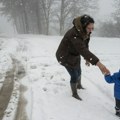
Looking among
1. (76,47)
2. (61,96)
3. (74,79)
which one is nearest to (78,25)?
(76,47)

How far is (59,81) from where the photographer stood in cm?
796

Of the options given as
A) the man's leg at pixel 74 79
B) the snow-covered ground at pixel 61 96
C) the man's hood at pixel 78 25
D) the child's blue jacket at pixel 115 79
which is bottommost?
the snow-covered ground at pixel 61 96

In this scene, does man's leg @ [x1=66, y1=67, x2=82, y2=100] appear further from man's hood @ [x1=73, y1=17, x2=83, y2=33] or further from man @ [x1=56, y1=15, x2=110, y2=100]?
man's hood @ [x1=73, y1=17, x2=83, y2=33]

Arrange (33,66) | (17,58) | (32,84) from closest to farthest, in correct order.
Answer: (32,84) → (33,66) → (17,58)

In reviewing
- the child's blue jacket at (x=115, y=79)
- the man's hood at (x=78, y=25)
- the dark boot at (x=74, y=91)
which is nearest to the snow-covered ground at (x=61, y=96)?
the dark boot at (x=74, y=91)

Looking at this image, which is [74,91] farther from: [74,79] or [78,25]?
[78,25]

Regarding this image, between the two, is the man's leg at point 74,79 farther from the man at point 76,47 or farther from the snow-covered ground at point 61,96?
the snow-covered ground at point 61,96

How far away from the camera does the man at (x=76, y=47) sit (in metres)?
5.34

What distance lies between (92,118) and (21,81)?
3.37 meters

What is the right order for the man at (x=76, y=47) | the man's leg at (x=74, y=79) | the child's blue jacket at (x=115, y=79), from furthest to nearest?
1. the man's leg at (x=74, y=79)
2. the man at (x=76, y=47)
3. the child's blue jacket at (x=115, y=79)

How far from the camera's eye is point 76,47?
5.55m

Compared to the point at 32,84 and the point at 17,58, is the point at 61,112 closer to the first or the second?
the point at 32,84

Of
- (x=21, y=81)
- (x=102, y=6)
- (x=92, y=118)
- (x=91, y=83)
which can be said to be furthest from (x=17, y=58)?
(x=102, y=6)

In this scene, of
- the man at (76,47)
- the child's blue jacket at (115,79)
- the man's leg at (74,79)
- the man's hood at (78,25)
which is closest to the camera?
the child's blue jacket at (115,79)
